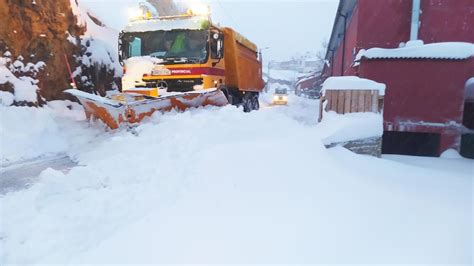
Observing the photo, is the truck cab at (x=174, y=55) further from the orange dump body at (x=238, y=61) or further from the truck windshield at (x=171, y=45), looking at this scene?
the orange dump body at (x=238, y=61)

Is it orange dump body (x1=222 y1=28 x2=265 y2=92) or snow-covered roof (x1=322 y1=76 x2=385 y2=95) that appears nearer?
snow-covered roof (x1=322 y1=76 x2=385 y2=95)

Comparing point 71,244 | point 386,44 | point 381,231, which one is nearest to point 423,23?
point 386,44

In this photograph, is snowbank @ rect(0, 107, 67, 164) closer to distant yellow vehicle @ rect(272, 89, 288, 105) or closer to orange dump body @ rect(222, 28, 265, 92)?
orange dump body @ rect(222, 28, 265, 92)

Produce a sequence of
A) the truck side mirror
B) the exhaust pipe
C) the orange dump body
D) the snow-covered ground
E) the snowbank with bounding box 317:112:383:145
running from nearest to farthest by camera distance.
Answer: the snow-covered ground → the snowbank with bounding box 317:112:383:145 → the truck side mirror → the exhaust pipe → the orange dump body

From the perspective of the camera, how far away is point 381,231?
3.03 metres

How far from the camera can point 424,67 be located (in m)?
9.02

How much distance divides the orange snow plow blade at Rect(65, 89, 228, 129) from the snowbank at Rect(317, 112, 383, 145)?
118 inches

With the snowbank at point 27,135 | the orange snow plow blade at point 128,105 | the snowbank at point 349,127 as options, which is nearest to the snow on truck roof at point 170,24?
the orange snow plow blade at point 128,105

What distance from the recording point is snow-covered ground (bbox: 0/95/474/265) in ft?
8.63

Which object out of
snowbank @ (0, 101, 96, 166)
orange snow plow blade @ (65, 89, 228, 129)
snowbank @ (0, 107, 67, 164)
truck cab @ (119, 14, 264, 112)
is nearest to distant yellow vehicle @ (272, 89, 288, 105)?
truck cab @ (119, 14, 264, 112)

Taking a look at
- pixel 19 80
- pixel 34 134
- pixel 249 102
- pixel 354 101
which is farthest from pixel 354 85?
pixel 19 80

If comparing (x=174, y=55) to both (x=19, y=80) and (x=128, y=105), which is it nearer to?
(x=128, y=105)

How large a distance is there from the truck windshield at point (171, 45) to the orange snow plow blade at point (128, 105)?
1.36m

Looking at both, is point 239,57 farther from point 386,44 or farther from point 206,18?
point 386,44
